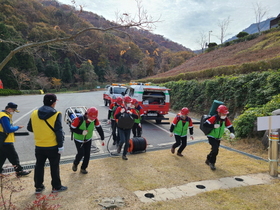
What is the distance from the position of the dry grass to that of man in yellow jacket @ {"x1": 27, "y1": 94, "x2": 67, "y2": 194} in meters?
0.47

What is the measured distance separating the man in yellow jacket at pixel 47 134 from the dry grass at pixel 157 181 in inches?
18.6

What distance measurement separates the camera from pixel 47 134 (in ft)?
12.3

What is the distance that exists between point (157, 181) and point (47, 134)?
2545mm

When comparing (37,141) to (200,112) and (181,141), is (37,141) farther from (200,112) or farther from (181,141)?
(200,112)

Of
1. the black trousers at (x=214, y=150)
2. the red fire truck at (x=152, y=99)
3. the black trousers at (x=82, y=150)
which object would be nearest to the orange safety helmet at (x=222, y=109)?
the black trousers at (x=214, y=150)

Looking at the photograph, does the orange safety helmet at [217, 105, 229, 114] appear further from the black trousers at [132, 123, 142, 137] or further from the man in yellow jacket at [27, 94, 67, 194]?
the man in yellow jacket at [27, 94, 67, 194]

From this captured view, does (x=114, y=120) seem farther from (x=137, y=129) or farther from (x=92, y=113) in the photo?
(x=92, y=113)

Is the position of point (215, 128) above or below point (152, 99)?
below

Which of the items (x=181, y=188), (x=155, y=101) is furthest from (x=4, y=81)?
(x=181, y=188)

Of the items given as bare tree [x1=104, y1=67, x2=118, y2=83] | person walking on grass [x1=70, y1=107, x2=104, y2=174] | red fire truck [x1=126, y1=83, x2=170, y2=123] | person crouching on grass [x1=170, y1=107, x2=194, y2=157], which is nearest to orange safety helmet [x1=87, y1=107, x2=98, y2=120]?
person walking on grass [x1=70, y1=107, x2=104, y2=174]

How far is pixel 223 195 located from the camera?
12.8ft

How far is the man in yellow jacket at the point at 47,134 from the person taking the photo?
12.2 feet

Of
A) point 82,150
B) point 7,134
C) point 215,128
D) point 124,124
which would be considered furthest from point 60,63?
point 215,128

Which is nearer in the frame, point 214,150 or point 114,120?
point 214,150
